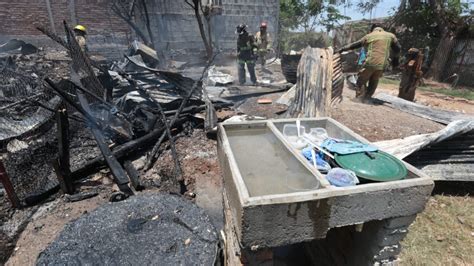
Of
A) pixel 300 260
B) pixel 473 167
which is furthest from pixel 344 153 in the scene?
pixel 473 167

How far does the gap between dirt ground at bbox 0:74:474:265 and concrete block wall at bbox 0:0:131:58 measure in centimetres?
1077

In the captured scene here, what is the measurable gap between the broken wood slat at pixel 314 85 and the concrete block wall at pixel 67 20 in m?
10.9

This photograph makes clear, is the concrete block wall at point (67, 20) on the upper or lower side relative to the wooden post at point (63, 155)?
upper

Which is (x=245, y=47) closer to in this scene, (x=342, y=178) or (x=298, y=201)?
(x=342, y=178)

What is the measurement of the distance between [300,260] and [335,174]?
156 centimetres

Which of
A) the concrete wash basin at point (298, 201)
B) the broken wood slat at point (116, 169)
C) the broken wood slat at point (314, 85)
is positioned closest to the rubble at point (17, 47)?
the broken wood slat at point (116, 169)

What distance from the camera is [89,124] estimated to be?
4238mm

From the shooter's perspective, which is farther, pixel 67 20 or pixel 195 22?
pixel 195 22

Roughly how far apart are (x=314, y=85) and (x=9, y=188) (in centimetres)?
511

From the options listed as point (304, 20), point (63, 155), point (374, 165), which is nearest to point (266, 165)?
point (374, 165)

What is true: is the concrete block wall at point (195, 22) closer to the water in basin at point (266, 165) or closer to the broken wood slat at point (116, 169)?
the broken wood slat at point (116, 169)

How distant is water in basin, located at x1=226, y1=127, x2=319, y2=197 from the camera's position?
1.71 m

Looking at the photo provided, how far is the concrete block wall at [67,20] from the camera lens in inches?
465

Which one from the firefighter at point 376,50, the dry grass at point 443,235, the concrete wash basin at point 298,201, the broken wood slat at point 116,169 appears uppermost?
the firefighter at point 376,50
